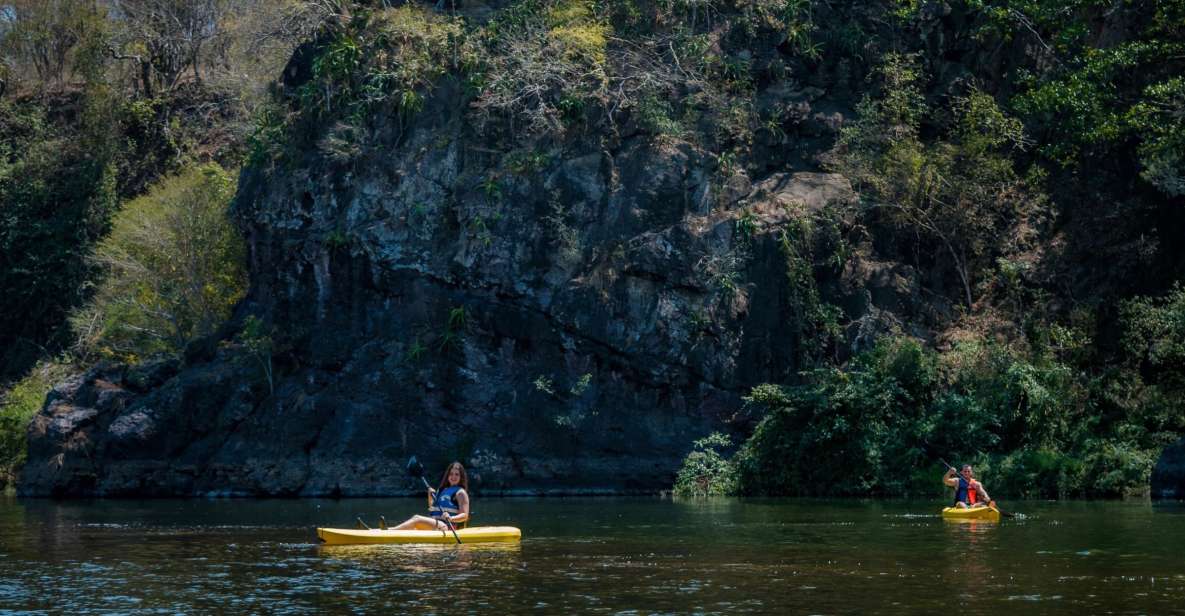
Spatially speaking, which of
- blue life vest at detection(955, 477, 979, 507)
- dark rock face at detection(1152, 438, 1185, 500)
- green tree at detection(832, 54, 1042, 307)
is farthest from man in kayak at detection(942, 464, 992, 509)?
green tree at detection(832, 54, 1042, 307)

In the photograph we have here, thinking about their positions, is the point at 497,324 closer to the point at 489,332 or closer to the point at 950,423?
the point at 489,332

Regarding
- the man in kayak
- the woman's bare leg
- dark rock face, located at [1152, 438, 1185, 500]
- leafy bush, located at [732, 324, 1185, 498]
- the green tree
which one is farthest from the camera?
the green tree

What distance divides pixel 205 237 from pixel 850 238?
22.1m

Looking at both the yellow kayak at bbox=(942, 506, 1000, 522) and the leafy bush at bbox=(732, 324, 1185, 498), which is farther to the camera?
→ the leafy bush at bbox=(732, 324, 1185, 498)

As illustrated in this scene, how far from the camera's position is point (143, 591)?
1695 cm

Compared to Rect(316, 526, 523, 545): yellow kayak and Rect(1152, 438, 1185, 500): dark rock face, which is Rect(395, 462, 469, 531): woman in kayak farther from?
Rect(1152, 438, 1185, 500): dark rock face

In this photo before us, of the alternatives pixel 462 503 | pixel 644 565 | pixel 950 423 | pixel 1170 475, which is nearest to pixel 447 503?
pixel 462 503

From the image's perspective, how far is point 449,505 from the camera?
23578 mm

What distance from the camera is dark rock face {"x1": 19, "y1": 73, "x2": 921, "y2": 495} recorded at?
39.1 metres

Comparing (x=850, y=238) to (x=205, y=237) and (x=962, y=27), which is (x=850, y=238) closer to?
(x=962, y=27)

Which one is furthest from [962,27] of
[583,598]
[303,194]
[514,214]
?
[583,598]

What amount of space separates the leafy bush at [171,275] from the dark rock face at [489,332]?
18.6ft

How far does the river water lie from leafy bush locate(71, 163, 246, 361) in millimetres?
20125

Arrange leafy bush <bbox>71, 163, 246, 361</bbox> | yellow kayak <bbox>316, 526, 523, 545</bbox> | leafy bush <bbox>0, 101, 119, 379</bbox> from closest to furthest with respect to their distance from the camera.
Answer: yellow kayak <bbox>316, 526, 523, 545</bbox> → leafy bush <bbox>71, 163, 246, 361</bbox> → leafy bush <bbox>0, 101, 119, 379</bbox>
